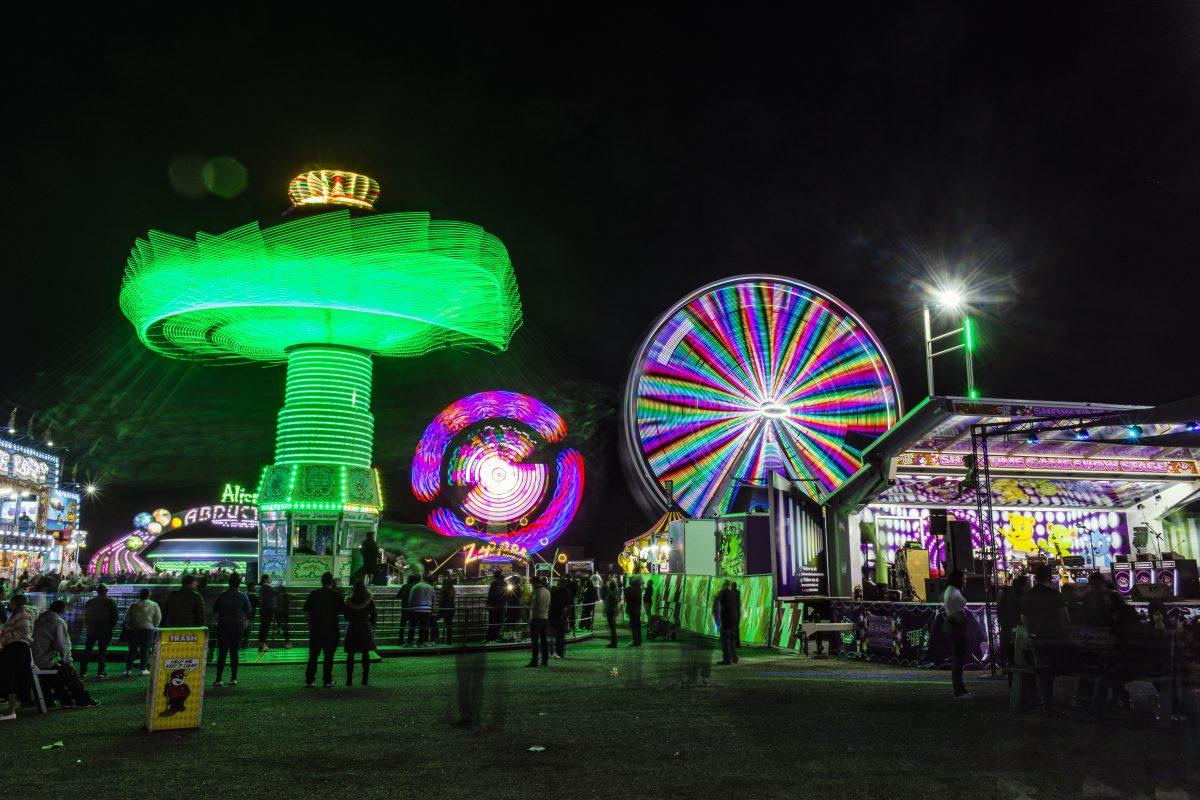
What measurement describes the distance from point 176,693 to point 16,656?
2.59 m

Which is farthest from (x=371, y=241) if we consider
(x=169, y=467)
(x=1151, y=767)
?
(x=169, y=467)

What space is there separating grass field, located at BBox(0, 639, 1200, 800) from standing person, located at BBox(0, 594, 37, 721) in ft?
1.65

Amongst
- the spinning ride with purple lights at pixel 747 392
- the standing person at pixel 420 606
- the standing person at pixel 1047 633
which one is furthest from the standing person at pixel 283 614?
the spinning ride with purple lights at pixel 747 392

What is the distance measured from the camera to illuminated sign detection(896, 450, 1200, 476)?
21.1 metres

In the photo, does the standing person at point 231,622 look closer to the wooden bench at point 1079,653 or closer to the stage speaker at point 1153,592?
the wooden bench at point 1079,653

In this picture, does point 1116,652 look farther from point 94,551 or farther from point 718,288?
point 94,551

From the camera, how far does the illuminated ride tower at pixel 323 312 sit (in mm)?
23047

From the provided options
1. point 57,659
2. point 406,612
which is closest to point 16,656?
point 57,659

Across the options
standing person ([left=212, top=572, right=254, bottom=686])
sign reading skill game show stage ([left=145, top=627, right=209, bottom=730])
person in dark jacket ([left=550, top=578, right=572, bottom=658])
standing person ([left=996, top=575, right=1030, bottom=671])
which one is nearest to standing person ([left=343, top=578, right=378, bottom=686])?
standing person ([left=212, top=572, right=254, bottom=686])

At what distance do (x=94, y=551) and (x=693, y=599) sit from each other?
2309 inches

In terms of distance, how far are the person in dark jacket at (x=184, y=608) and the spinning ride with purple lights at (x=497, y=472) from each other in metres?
47.0

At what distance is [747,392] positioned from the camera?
33406 millimetres

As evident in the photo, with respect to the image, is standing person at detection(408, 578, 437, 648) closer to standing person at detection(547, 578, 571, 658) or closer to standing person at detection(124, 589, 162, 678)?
standing person at detection(547, 578, 571, 658)

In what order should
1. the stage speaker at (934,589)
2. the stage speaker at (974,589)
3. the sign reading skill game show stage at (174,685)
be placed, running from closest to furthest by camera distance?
1. the sign reading skill game show stage at (174,685)
2. the stage speaker at (974,589)
3. the stage speaker at (934,589)
